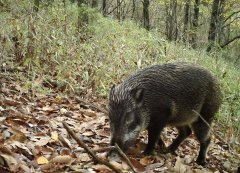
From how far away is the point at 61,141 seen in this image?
3.52 meters

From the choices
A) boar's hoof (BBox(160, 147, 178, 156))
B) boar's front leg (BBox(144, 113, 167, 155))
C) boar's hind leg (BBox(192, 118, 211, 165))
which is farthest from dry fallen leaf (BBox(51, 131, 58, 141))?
boar's hind leg (BBox(192, 118, 211, 165))

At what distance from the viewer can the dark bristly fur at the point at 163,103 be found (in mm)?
4410

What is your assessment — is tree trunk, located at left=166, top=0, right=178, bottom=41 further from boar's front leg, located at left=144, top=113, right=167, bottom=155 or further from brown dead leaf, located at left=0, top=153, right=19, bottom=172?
brown dead leaf, located at left=0, top=153, right=19, bottom=172

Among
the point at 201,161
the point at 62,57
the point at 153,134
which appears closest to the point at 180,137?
the point at 201,161

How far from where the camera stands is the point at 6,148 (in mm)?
3467

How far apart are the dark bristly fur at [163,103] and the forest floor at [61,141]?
21 centimetres

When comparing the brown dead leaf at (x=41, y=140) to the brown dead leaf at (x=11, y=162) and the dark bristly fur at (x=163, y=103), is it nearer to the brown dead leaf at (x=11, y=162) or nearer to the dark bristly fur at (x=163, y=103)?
the dark bristly fur at (x=163, y=103)

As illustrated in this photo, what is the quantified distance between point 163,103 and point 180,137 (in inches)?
35.9

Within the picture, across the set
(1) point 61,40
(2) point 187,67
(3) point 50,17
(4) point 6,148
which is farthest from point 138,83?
(3) point 50,17

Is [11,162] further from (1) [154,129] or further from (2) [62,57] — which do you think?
(2) [62,57]

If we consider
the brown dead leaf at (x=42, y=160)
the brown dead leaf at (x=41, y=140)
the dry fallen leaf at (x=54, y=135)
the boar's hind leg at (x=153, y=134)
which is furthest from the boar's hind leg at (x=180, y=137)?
the brown dead leaf at (x=42, y=160)

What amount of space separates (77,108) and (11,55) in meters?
1.59

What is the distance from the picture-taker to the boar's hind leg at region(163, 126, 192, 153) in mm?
5402

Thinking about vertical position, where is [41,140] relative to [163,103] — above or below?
below
